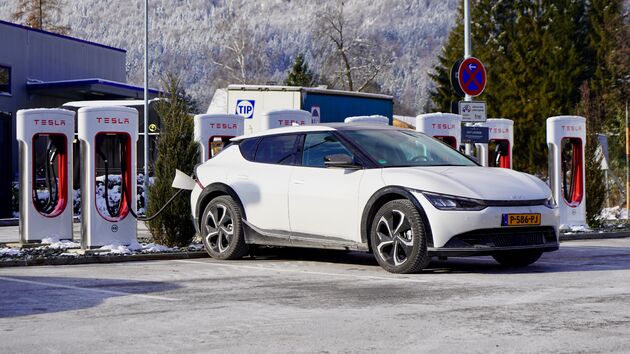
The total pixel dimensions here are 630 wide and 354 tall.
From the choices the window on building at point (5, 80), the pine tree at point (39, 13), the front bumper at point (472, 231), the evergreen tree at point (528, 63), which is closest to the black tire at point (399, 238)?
the front bumper at point (472, 231)

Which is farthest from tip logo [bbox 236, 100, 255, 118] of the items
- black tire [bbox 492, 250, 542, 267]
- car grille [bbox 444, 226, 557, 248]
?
car grille [bbox 444, 226, 557, 248]

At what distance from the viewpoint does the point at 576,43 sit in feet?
229

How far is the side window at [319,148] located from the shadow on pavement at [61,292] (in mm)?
2575

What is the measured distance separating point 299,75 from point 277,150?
6762cm

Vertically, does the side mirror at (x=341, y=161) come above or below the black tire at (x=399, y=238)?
above

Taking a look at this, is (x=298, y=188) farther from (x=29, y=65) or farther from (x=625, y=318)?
(x=29, y=65)

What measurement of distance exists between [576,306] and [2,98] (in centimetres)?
3634

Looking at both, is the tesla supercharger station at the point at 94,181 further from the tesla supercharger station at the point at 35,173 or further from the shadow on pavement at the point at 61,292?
the shadow on pavement at the point at 61,292

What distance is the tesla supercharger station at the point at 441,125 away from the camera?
19.0m

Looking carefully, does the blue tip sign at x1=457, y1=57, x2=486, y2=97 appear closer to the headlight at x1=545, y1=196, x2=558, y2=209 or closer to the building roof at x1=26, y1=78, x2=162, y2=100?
Result: the headlight at x1=545, y1=196, x2=558, y2=209

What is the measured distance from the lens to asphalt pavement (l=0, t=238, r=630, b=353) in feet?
22.2

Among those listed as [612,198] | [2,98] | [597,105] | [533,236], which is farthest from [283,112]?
[597,105]

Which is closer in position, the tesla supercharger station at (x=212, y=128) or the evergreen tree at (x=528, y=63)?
the tesla supercharger station at (x=212, y=128)

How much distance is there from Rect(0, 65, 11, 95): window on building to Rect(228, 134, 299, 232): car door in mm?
30927
